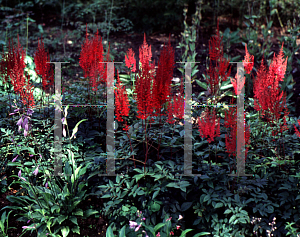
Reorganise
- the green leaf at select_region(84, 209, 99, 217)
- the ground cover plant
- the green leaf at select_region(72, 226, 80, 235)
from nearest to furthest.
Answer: the ground cover plant < the green leaf at select_region(72, 226, 80, 235) < the green leaf at select_region(84, 209, 99, 217)

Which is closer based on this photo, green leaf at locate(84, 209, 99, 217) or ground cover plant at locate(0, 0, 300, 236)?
ground cover plant at locate(0, 0, 300, 236)

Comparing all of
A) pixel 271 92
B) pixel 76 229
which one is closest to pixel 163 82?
pixel 271 92

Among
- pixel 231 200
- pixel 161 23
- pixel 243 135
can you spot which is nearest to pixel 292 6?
pixel 161 23

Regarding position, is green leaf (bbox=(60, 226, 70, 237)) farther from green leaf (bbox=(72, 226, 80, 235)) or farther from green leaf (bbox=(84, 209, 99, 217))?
green leaf (bbox=(84, 209, 99, 217))

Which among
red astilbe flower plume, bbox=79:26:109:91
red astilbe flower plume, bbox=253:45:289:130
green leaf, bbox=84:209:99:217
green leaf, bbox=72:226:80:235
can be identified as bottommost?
green leaf, bbox=72:226:80:235

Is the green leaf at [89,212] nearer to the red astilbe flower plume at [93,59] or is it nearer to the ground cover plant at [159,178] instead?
the ground cover plant at [159,178]

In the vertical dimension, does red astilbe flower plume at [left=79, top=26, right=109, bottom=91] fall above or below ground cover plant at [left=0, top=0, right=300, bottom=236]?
above

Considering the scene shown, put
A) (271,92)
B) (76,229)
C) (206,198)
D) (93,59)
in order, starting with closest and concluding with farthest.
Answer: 1. (206,198)
2. (76,229)
3. (271,92)
4. (93,59)

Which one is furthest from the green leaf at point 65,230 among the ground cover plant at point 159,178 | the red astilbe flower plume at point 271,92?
the red astilbe flower plume at point 271,92

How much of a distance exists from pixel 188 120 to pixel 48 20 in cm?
641

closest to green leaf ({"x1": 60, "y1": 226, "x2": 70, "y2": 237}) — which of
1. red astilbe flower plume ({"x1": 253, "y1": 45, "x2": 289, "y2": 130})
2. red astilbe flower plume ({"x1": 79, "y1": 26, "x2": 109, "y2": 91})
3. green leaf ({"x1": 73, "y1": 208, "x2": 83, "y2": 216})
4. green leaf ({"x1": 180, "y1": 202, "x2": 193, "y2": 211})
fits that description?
green leaf ({"x1": 73, "y1": 208, "x2": 83, "y2": 216})

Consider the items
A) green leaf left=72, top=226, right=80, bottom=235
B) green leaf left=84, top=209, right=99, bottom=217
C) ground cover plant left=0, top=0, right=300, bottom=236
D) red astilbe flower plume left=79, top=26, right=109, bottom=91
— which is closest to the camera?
ground cover plant left=0, top=0, right=300, bottom=236

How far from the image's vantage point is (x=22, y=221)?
2701 mm

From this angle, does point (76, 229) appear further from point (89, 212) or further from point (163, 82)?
point (163, 82)
